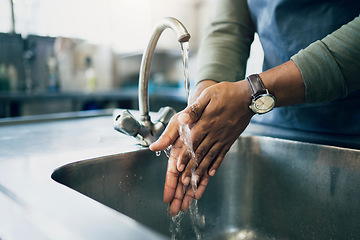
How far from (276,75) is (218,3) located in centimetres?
43

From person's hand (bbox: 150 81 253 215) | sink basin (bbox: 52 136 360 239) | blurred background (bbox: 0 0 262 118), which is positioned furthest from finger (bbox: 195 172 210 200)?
blurred background (bbox: 0 0 262 118)

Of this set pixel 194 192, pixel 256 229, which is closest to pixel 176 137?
pixel 194 192

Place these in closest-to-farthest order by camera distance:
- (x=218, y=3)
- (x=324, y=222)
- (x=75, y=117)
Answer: (x=324, y=222), (x=218, y=3), (x=75, y=117)

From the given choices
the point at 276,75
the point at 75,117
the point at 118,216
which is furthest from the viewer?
the point at 75,117

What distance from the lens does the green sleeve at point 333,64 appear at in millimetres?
472

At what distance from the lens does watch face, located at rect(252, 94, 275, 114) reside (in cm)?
50

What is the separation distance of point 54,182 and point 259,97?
0.35 meters

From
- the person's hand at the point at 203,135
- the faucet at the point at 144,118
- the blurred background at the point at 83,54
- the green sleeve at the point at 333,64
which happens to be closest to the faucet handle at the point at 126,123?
the faucet at the point at 144,118

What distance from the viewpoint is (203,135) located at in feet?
1.76

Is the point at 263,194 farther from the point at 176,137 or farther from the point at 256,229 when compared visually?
the point at 176,137

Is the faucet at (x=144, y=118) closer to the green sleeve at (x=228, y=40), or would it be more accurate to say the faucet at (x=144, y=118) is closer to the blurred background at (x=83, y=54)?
the green sleeve at (x=228, y=40)

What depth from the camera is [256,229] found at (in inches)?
28.5

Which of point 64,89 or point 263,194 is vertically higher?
point 64,89

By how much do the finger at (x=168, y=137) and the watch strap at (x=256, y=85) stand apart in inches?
5.8
